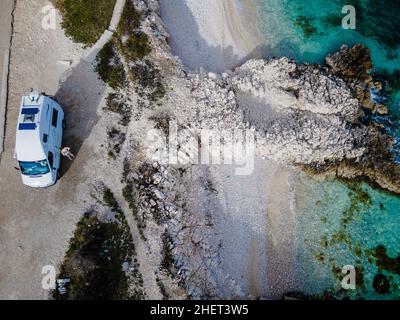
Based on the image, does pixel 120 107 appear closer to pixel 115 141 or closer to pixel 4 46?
pixel 115 141

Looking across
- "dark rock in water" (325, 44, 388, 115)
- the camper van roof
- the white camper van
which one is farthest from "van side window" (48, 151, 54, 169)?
"dark rock in water" (325, 44, 388, 115)

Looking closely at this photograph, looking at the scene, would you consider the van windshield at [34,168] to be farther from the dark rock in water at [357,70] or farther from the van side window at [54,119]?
the dark rock in water at [357,70]

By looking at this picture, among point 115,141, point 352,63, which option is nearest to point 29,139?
point 115,141

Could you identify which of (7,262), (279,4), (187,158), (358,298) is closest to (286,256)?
(358,298)

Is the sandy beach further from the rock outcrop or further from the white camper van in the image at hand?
the white camper van

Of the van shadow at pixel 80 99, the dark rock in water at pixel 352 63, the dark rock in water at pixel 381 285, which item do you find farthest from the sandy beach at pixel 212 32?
the dark rock in water at pixel 381 285

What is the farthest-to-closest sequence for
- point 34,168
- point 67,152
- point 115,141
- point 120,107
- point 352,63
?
point 352,63 → point 120,107 → point 115,141 → point 67,152 → point 34,168
